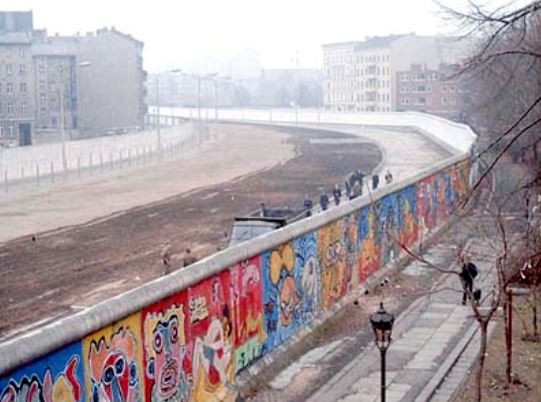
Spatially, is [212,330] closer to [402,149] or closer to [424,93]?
[402,149]

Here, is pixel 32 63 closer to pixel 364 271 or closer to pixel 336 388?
pixel 364 271

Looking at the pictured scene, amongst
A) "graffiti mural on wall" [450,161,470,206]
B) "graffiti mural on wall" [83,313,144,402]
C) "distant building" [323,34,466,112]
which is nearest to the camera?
"graffiti mural on wall" [83,313,144,402]

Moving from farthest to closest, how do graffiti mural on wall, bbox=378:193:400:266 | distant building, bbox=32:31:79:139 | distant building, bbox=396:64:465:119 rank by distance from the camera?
distant building, bbox=396:64:465:119 → distant building, bbox=32:31:79:139 → graffiti mural on wall, bbox=378:193:400:266

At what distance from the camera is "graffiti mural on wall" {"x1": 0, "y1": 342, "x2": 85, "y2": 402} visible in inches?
462

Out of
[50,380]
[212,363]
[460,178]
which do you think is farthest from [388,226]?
[50,380]

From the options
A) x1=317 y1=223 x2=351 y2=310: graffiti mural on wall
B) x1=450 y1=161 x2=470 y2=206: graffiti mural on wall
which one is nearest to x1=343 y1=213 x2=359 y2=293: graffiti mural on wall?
x1=317 y1=223 x2=351 y2=310: graffiti mural on wall

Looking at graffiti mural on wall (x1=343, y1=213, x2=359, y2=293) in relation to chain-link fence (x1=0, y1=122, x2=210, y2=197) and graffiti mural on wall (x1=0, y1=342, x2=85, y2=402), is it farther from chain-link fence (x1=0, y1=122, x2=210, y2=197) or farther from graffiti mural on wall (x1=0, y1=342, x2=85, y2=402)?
chain-link fence (x1=0, y1=122, x2=210, y2=197)

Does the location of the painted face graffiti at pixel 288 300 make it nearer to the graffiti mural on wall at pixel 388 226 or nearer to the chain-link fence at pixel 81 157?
the graffiti mural on wall at pixel 388 226

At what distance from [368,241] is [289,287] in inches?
303

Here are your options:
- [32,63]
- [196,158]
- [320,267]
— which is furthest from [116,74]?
[320,267]

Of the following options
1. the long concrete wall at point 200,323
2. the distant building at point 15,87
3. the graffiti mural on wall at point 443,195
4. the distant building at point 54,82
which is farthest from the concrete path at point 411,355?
the distant building at point 54,82

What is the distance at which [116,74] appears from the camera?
111 meters

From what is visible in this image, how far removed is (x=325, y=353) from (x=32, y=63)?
259 feet

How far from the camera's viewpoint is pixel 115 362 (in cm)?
1401
